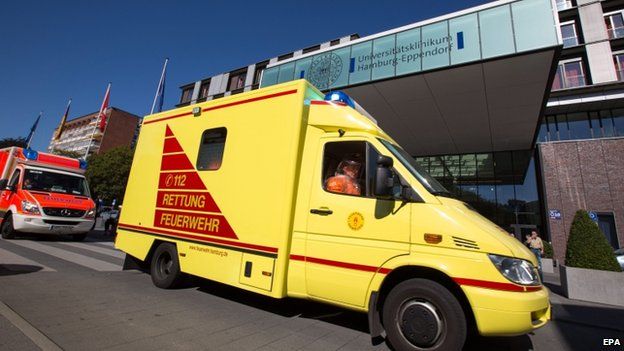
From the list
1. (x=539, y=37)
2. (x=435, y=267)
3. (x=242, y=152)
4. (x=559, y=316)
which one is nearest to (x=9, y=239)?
(x=242, y=152)

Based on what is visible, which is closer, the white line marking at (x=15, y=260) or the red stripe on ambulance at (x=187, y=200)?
the red stripe on ambulance at (x=187, y=200)

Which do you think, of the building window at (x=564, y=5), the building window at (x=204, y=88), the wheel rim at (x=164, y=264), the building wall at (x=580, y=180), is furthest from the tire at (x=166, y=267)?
the building window at (x=204, y=88)

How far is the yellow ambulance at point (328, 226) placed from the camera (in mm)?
3066

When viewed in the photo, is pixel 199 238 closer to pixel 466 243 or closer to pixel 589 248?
pixel 466 243

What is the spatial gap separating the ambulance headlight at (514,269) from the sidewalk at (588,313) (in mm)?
3944

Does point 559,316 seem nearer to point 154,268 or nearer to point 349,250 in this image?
point 349,250

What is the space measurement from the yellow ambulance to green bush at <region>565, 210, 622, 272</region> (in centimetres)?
597

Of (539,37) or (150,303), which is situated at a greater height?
(539,37)

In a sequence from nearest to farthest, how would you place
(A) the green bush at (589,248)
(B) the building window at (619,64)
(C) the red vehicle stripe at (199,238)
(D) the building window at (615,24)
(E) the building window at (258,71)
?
(C) the red vehicle stripe at (199,238) < (A) the green bush at (589,248) < (B) the building window at (619,64) < (D) the building window at (615,24) < (E) the building window at (258,71)

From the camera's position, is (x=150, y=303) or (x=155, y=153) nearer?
(x=150, y=303)

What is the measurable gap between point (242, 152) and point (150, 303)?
Answer: 2.56 metres

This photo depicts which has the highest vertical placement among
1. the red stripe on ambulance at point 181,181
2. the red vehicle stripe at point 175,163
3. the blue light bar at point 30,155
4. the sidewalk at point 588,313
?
the blue light bar at point 30,155

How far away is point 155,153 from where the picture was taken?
6070 mm

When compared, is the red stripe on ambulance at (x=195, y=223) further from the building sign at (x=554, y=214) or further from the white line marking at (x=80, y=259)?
the building sign at (x=554, y=214)
